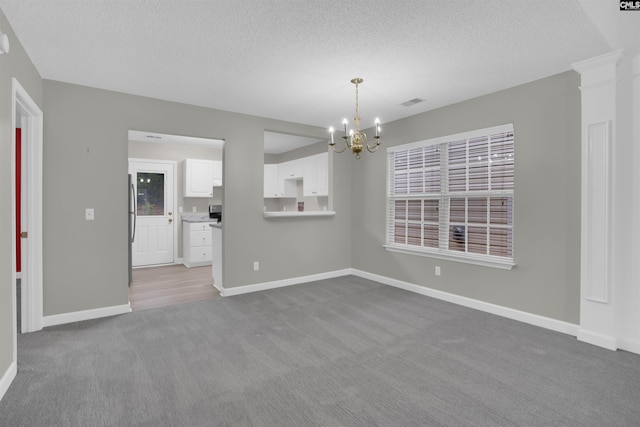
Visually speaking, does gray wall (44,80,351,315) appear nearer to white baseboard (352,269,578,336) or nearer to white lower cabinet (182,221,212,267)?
white baseboard (352,269,578,336)

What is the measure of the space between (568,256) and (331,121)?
11.3 ft

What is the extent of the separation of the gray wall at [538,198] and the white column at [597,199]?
0.15 meters

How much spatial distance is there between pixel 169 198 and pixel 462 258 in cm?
577

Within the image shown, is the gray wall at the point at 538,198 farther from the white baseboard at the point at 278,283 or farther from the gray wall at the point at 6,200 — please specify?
the gray wall at the point at 6,200

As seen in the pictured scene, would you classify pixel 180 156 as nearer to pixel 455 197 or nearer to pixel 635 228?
pixel 455 197

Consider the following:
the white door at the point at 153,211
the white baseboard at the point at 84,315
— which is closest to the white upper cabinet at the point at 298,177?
the white door at the point at 153,211

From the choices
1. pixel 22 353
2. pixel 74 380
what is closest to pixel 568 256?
pixel 74 380

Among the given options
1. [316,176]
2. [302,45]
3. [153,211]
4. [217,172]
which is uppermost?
[302,45]

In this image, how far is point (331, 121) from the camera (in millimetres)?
5047

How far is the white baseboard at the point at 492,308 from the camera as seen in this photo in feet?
10.4

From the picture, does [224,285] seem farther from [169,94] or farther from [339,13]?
[339,13]

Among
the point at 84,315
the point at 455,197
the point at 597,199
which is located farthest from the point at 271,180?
the point at 597,199

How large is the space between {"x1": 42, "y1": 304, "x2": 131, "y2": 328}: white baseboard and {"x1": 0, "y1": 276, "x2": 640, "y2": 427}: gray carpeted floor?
14cm

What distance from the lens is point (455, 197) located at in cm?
417
